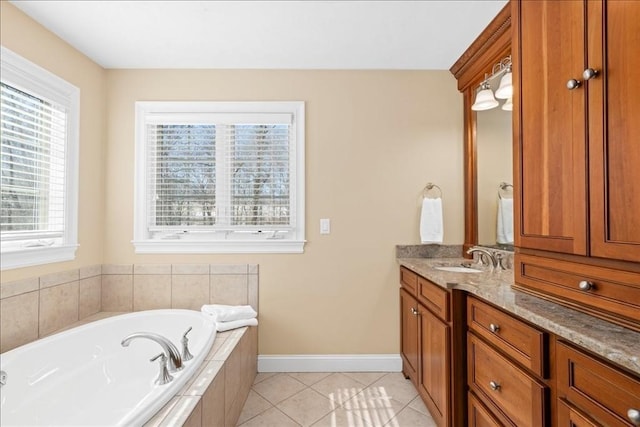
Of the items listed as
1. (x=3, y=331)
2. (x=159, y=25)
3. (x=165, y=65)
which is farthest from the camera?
(x=165, y=65)

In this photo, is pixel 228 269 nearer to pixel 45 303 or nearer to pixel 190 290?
pixel 190 290

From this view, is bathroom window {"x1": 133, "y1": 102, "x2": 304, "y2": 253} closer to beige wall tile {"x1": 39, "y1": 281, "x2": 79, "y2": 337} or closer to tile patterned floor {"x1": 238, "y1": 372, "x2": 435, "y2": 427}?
beige wall tile {"x1": 39, "y1": 281, "x2": 79, "y2": 337}

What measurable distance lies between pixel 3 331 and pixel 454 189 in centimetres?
304

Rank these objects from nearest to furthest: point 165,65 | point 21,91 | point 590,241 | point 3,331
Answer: point 590,241 < point 3,331 < point 21,91 < point 165,65

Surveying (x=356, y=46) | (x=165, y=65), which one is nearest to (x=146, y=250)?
(x=165, y=65)

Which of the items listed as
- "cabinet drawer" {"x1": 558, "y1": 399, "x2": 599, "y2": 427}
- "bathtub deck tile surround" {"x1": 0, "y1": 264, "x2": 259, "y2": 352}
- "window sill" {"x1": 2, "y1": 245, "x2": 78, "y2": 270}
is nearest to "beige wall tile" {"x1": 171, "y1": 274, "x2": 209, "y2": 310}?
"bathtub deck tile surround" {"x1": 0, "y1": 264, "x2": 259, "y2": 352}

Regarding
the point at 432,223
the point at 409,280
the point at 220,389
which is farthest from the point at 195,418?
the point at 432,223

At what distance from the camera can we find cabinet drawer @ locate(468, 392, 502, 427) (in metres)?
1.28

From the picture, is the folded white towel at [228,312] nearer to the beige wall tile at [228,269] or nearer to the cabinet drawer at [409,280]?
the beige wall tile at [228,269]

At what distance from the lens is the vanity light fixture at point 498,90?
195 centimetres

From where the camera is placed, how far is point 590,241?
1.01 metres

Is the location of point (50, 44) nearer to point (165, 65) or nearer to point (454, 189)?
point (165, 65)

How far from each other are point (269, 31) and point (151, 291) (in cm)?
212

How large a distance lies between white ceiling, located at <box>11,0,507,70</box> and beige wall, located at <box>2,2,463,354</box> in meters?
0.14
